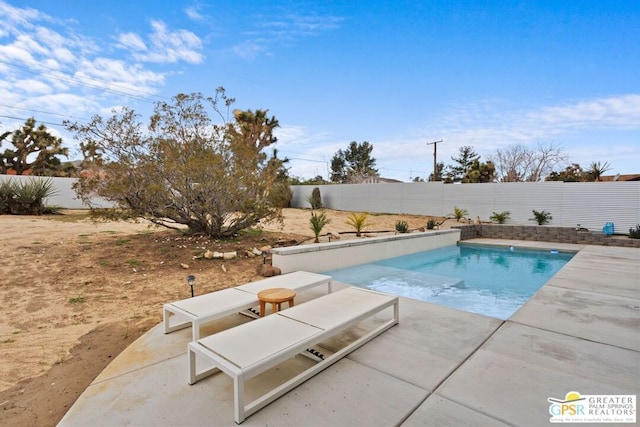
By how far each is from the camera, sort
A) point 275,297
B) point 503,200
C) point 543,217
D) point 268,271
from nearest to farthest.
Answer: point 275,297, point 268,271, point 543,217, point 503,200

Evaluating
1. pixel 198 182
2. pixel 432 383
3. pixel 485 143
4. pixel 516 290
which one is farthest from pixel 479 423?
pixel 485 143

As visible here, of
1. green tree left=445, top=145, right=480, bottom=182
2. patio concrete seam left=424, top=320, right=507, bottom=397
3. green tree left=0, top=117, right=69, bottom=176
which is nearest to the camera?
patio concrete seam left=424, top=320, right=507, bottom=397

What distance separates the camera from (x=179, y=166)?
6820mm

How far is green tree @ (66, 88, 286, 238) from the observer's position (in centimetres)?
707

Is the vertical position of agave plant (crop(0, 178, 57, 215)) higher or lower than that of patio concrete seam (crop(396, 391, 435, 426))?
higher

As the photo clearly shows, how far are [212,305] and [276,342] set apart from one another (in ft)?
4.15

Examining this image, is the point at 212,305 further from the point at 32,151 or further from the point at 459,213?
the point at 32,151

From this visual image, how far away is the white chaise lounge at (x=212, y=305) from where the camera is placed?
10.2 feet

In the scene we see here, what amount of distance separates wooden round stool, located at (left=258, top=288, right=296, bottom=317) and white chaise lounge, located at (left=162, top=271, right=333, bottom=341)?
8 cm

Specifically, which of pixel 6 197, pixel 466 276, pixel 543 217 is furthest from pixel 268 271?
pixel 543 217

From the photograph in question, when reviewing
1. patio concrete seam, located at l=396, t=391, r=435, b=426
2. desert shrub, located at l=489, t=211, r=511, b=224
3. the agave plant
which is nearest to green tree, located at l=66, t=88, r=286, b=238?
patio concrete seam, located at l=396, t=391, r=435, b=426

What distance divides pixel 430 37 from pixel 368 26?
223 cm

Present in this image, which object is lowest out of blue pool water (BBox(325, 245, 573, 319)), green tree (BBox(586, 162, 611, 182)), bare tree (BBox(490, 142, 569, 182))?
blue pool water (BBox(325, 245, 573, 319))

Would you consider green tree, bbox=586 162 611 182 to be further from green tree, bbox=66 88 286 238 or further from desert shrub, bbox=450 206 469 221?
green tree, bbox=66 88 286 238
